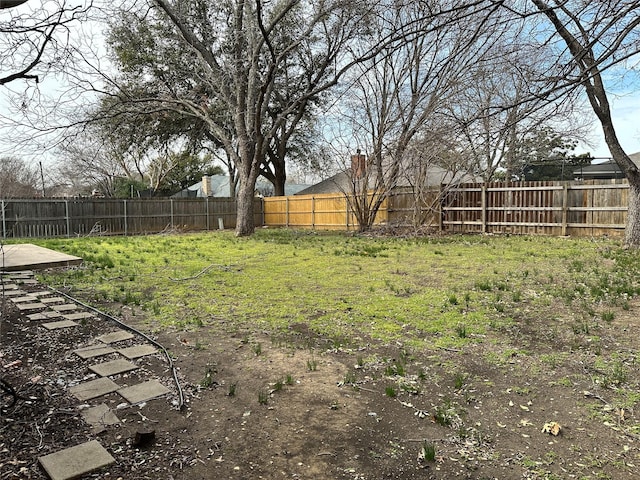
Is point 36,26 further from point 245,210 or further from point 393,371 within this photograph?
point 245,210

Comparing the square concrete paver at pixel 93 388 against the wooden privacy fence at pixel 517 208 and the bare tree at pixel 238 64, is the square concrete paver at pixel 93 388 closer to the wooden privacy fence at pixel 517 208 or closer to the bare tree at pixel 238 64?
the bare tree at pixel 238 64

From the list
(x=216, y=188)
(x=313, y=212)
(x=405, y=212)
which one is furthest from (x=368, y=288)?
(x=216, y=188)

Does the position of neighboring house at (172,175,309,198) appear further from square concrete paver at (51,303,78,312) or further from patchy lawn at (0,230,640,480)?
square concrete paver at (51,303,78,312)

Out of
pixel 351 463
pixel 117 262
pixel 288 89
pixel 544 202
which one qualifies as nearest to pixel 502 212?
pixel 544 202

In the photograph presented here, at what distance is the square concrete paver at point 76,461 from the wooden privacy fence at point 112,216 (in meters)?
12.0

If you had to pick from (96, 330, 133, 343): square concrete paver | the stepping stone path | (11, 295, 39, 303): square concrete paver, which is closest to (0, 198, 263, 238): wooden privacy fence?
(11, 295, 39, 303): square concrete paver

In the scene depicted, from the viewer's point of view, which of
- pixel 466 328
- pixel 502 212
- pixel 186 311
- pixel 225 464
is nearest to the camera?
pixel 225 464

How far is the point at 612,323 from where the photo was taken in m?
3.48

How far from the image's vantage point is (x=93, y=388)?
2387mm

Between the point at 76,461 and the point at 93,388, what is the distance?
77cm

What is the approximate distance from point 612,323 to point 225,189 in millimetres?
29695

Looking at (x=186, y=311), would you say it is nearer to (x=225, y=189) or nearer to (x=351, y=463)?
(x=351, y=463)

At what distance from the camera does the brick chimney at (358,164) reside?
12.1m

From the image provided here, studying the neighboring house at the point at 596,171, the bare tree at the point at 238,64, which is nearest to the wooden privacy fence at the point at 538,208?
the bare tree at the point at 238,64
